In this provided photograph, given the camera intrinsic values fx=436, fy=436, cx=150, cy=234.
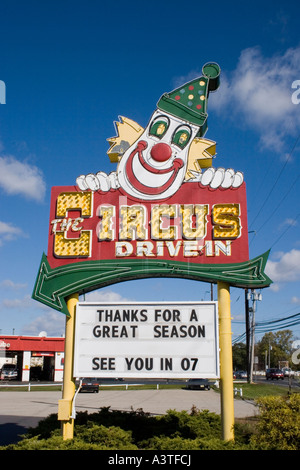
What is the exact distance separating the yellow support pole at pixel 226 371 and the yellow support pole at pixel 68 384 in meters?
3.17

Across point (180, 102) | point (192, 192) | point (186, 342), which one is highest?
point (180, 102)

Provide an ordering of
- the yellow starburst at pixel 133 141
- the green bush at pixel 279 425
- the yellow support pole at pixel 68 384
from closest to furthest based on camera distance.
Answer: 1. the green bush at pixel 279 425
2. the yellow support pole at pixel 68 384
3. the yellow starburst at pixel 133 141

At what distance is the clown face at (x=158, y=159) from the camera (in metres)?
10.1

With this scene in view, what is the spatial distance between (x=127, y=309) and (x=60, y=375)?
4323cm

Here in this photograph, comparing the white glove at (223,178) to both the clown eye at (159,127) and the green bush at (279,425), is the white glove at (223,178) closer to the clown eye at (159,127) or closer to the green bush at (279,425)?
the clown eye at (159,127)

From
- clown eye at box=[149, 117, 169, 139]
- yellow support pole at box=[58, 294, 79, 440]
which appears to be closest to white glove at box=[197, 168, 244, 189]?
clown eye at box=[149, 117, 169, 139]

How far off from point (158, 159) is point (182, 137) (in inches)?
30.5

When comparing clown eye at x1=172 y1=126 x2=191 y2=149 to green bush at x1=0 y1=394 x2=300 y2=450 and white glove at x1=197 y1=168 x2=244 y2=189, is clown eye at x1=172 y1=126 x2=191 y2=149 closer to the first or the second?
white glove at x1=197 y1=168 x2=244 y2=189

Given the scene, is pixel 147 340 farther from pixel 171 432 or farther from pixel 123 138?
pixel 123 138

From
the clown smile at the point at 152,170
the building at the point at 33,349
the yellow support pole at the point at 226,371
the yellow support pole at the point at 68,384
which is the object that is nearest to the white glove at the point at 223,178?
the clown smile at the point at 152,170
